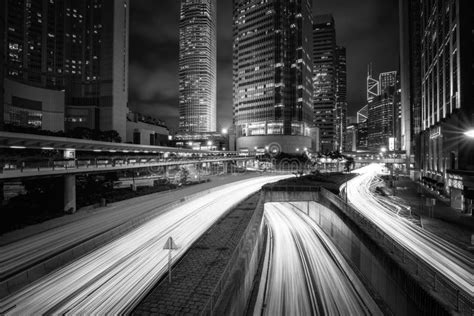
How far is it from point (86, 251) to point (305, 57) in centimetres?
14658

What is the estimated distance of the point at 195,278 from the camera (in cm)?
1045

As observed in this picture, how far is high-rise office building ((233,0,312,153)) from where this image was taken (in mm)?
128875

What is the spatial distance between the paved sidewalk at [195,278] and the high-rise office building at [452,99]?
31.3m

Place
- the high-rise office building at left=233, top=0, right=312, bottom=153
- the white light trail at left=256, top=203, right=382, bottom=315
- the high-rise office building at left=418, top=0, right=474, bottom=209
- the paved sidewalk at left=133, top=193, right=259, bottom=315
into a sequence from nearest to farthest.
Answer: the paved sidewalk at left=133, top=193, right=259, bottom=315 → the white light trail at left=256, top=203, right=382, bottom=315 → the high-rise office building at left=418, top=0, right=474, bottom=209 → the high-rise office building at left=233, top=0, right=312, bottom=153

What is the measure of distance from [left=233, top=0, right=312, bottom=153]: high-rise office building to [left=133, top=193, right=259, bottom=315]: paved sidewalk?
112m

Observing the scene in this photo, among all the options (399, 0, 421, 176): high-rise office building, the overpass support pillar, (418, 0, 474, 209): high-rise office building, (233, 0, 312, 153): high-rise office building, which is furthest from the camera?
(233, 0, 312, 153): high-rise office building

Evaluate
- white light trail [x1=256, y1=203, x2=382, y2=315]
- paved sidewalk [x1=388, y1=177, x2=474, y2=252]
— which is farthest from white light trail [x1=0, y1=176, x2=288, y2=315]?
paved sidewalk [x1=388, y1=177, x2=474, y2=252]

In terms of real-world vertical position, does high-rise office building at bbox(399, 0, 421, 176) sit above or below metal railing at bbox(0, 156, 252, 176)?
above

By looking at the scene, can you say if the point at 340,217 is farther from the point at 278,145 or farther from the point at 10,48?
the point at 10,48

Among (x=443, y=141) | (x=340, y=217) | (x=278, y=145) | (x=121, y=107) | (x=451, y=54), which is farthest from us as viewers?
(x=278, y=145)

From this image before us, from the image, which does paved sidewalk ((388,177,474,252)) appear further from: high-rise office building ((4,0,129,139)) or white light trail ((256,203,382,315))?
high-rise office building ((4,0,129,139))

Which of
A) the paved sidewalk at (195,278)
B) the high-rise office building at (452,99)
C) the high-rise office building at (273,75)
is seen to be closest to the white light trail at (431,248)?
the paved sidewalk at (195,278)

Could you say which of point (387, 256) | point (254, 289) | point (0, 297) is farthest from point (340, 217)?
point (0, 297)

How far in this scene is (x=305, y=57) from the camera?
138 metres
